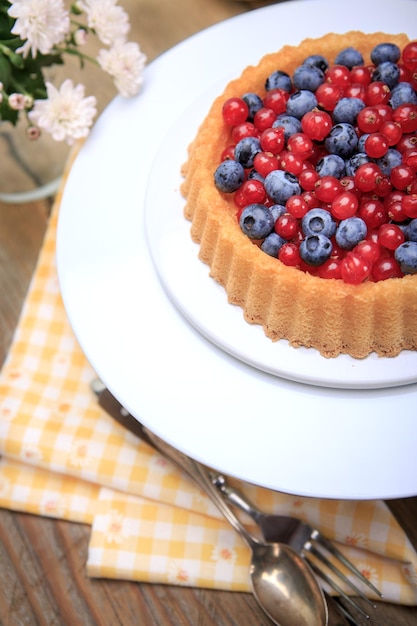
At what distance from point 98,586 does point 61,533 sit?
147 mm

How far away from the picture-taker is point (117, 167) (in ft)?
5.34

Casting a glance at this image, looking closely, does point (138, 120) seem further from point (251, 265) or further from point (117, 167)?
point (251, 265)

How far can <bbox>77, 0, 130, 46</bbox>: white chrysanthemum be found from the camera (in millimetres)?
1573

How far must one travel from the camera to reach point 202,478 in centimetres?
145

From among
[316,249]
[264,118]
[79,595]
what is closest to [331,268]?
[316,249]

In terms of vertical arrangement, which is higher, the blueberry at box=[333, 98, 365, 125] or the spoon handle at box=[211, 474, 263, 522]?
the blueberry at box=[333, 98, 365, 125]

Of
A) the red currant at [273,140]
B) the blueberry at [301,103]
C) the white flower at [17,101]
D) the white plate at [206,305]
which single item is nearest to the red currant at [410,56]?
the blueberry at [301,103]

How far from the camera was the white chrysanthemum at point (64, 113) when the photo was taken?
1564 millimetres

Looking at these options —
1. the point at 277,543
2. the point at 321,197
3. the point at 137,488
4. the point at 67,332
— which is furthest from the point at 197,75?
the point at 277,543

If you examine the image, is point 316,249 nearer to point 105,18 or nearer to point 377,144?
point 377,144

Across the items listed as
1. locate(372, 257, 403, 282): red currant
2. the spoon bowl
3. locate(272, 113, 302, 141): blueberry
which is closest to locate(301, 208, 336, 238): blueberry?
locate(372, 257, 403, 282): red currant

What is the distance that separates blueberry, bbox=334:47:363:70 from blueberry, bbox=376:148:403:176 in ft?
0.94

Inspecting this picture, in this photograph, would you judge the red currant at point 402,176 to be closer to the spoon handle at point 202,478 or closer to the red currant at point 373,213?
the red currant at point 373,213

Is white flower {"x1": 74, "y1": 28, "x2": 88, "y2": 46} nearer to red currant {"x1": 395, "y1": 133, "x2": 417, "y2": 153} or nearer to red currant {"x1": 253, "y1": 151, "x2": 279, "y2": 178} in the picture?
red currant {"x1": 253, "y1": 151, "x2": 279, "y2": 178}
